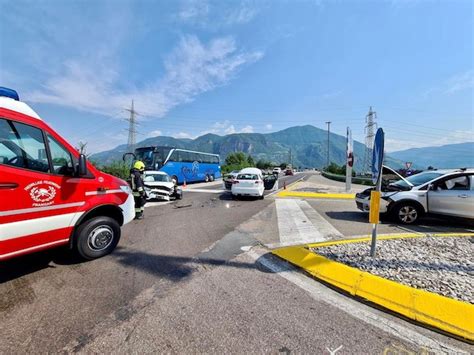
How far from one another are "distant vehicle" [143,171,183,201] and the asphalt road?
22.3 feet

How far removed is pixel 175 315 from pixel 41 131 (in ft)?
10.9

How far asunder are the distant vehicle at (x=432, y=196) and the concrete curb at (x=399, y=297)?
175 inches

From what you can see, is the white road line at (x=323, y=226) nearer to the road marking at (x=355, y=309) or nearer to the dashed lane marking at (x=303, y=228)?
the dashed lane marking at (x=303, y=228)

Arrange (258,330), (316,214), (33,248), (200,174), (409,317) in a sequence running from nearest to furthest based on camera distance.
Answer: (258,330) < (409,317) < (33,248) < (316,214) < (200,174)

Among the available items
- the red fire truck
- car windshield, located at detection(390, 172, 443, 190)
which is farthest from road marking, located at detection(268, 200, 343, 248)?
the red fire truck

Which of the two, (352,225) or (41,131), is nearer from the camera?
(41,131)

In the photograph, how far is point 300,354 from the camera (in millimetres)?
1914

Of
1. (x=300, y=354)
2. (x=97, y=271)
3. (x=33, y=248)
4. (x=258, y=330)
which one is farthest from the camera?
(x=97, y=271)

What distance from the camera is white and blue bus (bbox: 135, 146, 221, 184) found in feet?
56.5

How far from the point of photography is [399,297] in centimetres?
267

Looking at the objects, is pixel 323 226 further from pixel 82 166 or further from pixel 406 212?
pixel 82 166

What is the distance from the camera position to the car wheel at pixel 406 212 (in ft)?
21.4

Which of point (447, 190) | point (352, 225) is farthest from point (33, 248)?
point (447, 190)

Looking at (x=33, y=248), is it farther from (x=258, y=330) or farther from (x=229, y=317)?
(x=258, y=330)
